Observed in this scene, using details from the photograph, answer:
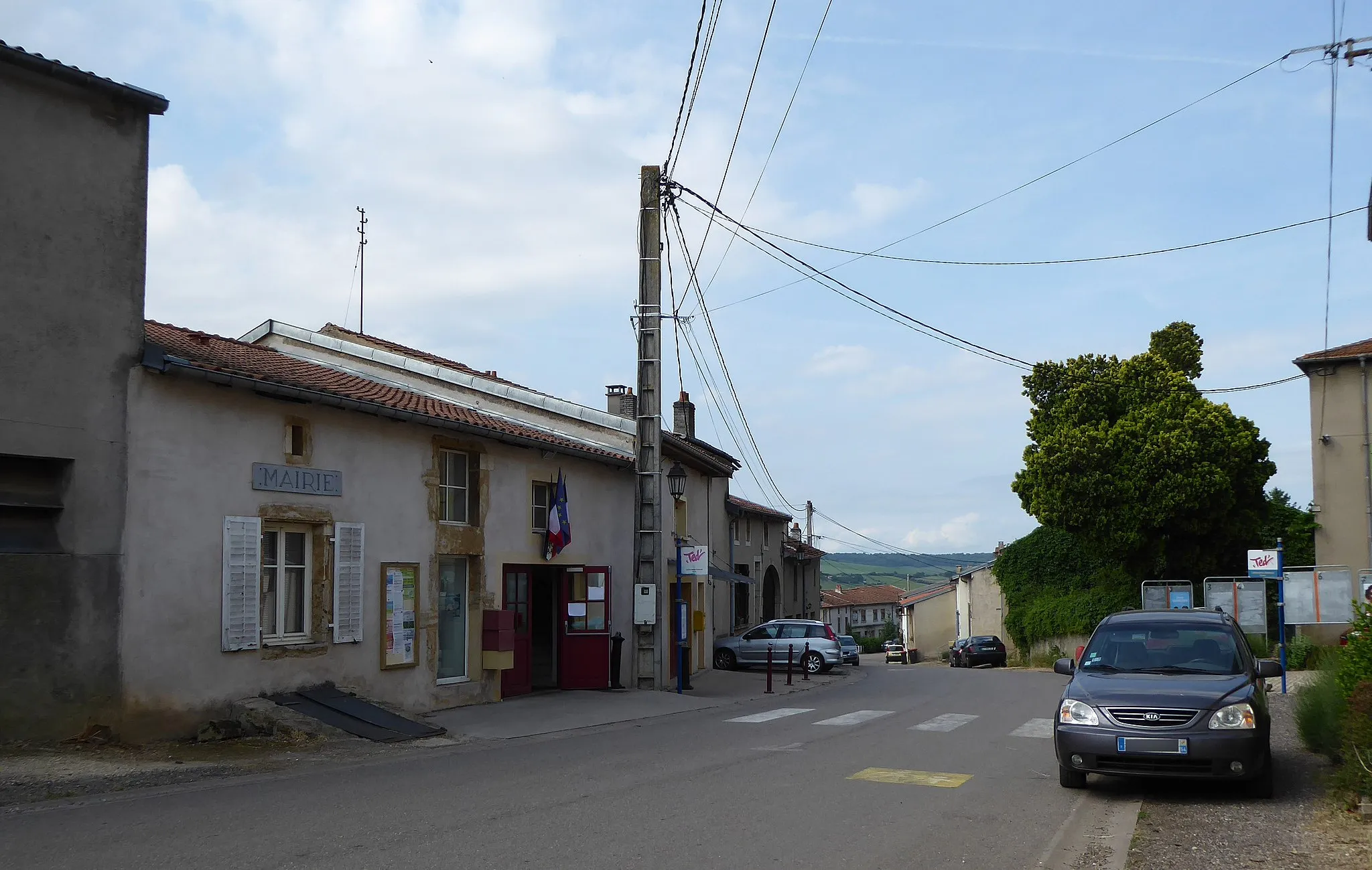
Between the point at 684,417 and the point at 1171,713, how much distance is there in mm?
26752

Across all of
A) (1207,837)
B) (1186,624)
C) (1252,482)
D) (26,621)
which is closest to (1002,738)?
(1186,624)

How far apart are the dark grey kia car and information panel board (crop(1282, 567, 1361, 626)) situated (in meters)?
11.6

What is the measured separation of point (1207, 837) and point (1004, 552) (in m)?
33.6

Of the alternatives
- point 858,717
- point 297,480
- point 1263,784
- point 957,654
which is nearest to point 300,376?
point 297,480

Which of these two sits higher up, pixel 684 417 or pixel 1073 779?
pixel 684 417

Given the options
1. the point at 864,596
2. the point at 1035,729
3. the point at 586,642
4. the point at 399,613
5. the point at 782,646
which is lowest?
the point at 864,596

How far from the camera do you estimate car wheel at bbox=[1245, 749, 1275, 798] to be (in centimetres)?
891

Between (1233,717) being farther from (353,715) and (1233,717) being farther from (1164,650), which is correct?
(353,715)

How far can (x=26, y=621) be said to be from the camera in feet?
36.1

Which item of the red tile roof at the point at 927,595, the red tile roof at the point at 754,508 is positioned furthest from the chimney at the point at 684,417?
the red tile roof at the point at 927,595

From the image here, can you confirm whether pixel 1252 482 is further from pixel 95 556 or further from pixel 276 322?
pixel 95 556

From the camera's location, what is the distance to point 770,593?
145 ft

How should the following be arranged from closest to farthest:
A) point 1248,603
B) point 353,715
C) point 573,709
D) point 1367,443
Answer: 1. point 353,715
2. point 573,709
3. point 1248,603
4. point 1367,443

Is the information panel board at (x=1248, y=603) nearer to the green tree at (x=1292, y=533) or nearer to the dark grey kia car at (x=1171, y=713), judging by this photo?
Result: the green tree at (x=1292, y=533)
